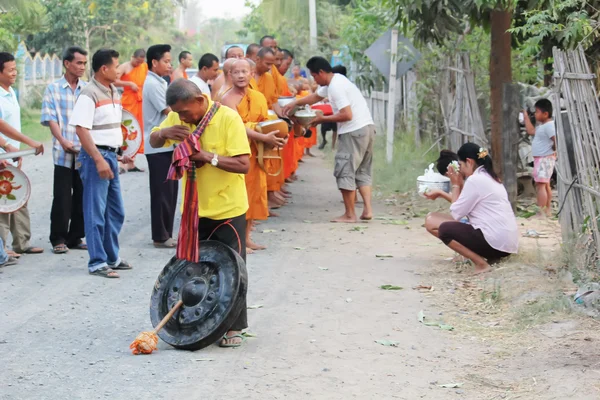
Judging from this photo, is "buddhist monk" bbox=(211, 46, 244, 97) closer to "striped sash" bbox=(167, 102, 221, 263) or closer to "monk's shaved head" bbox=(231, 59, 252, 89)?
"monk's shaved head" bbox=(231, 59, 252, 89)

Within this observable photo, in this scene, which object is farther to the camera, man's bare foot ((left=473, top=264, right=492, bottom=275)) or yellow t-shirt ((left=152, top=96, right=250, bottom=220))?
man's bare foot ((left=473, top=264, right=492, bottom=275))

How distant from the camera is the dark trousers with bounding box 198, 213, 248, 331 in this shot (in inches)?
253

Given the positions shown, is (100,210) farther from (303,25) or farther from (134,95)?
(303,25)

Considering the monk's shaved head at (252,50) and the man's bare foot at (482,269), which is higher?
the monk's shaved head at (252,50)

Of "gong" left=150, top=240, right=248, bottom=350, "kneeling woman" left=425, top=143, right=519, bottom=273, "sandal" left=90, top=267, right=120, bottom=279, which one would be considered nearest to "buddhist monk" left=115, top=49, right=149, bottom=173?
"sandal" left=90, top=267, right=120, bottom=279

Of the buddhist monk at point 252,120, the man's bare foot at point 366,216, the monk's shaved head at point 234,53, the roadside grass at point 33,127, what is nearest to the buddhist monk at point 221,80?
the monk's shaved head at point 234,53

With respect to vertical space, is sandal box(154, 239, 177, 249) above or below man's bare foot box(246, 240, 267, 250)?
above

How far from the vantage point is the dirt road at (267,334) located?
5543mm

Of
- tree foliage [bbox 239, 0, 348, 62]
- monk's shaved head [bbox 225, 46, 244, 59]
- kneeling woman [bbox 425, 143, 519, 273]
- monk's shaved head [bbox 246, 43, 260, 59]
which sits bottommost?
kneeling woman [bbox 425, 143, 519, 273]

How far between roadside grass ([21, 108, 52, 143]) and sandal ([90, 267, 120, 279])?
1262 cm

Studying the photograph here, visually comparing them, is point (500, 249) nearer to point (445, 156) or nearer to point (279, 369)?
point (445, 156)

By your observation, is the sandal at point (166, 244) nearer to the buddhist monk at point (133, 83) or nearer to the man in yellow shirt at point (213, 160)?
the man in yellow shirt at point (213, 160)

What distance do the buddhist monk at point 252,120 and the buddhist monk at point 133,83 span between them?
5.96 metres

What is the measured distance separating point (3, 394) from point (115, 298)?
2.46 metres
